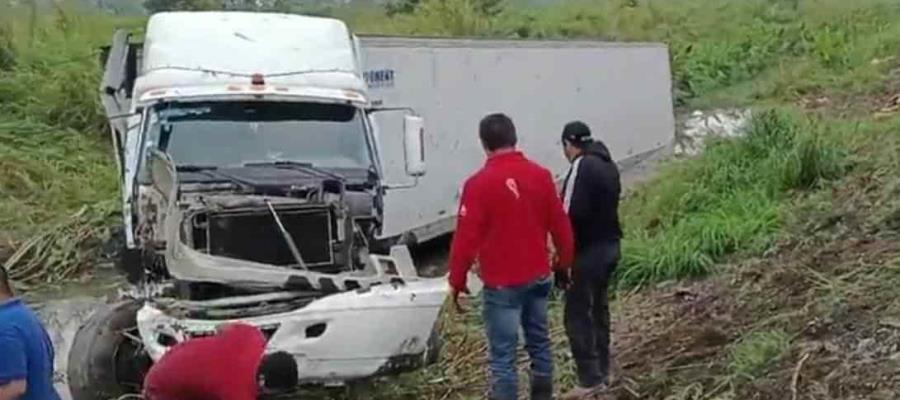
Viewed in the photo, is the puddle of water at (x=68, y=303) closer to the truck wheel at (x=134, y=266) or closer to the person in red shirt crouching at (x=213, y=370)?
the truck wheel at (x=134, y=266)

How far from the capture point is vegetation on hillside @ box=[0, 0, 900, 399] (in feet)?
28.0

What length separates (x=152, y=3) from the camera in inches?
1489

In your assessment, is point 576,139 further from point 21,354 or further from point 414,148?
point 21,354

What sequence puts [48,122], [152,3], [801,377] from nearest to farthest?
1. [801,377]
2. [48,122]
3. [152,3]

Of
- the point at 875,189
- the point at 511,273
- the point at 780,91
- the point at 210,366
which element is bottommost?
the point at 780,91

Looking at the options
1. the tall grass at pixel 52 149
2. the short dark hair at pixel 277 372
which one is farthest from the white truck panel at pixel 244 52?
the short dark hair at pixel 277 372

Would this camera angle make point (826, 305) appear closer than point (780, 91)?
Yes

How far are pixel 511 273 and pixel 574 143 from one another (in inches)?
39.5

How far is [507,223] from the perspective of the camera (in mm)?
7734

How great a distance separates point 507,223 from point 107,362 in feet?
11.4

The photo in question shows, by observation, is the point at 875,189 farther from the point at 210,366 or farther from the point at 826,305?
the point at 210,366

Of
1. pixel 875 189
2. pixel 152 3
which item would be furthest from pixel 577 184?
pixel 152 3

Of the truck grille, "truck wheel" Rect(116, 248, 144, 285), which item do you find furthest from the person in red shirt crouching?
"truck wheel" Rect(116, 248, 144, 285)

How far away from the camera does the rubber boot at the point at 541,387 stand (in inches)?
326
